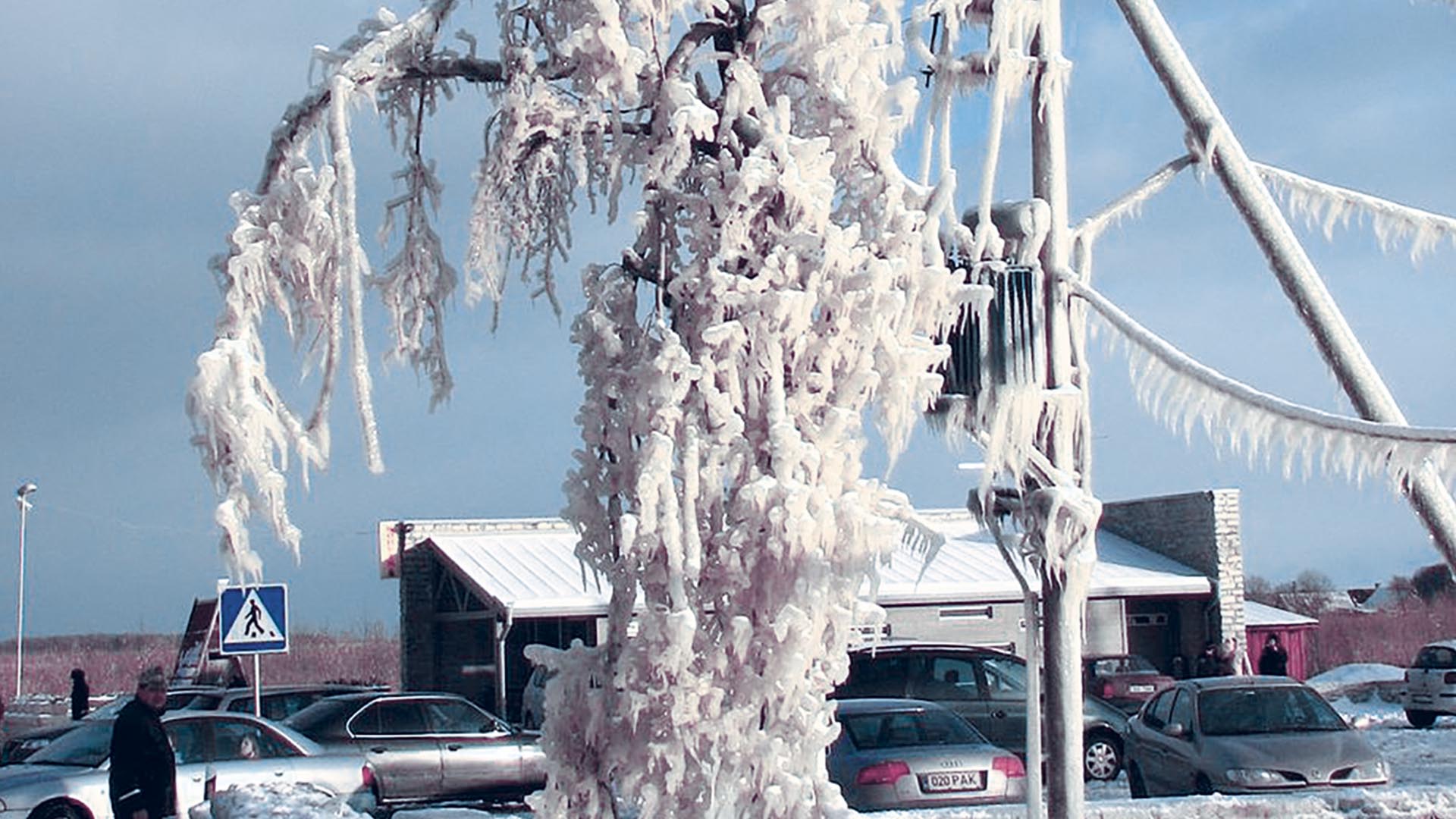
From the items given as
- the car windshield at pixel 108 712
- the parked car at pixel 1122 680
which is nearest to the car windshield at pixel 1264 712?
the parked car at pixel 1122 680

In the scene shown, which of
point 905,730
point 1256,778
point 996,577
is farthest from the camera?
point 996,577

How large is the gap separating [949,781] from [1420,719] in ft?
53.8

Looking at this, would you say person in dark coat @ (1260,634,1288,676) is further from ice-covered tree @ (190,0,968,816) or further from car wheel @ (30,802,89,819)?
ice-covered tree @ (190,0,968,816)

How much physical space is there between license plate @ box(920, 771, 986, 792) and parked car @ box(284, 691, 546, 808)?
193 inches

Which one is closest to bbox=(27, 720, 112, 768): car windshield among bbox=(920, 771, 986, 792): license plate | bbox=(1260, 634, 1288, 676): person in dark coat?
bbox=(920, 771, 986, 792): license plate

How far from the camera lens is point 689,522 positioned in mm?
5270

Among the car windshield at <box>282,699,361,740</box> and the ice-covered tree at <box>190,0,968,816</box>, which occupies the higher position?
the ice-covered tree at <box>190,0,968,816</box>

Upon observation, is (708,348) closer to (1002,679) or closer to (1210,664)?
(1002,679)

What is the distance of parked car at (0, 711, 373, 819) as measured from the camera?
15430 mm

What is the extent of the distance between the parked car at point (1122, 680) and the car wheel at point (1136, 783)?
8.90 metres

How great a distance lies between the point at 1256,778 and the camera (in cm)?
1543

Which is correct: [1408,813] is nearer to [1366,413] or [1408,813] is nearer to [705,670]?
[1366,413]

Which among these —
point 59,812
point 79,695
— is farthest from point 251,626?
point 79,695

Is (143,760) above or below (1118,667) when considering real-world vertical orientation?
above
